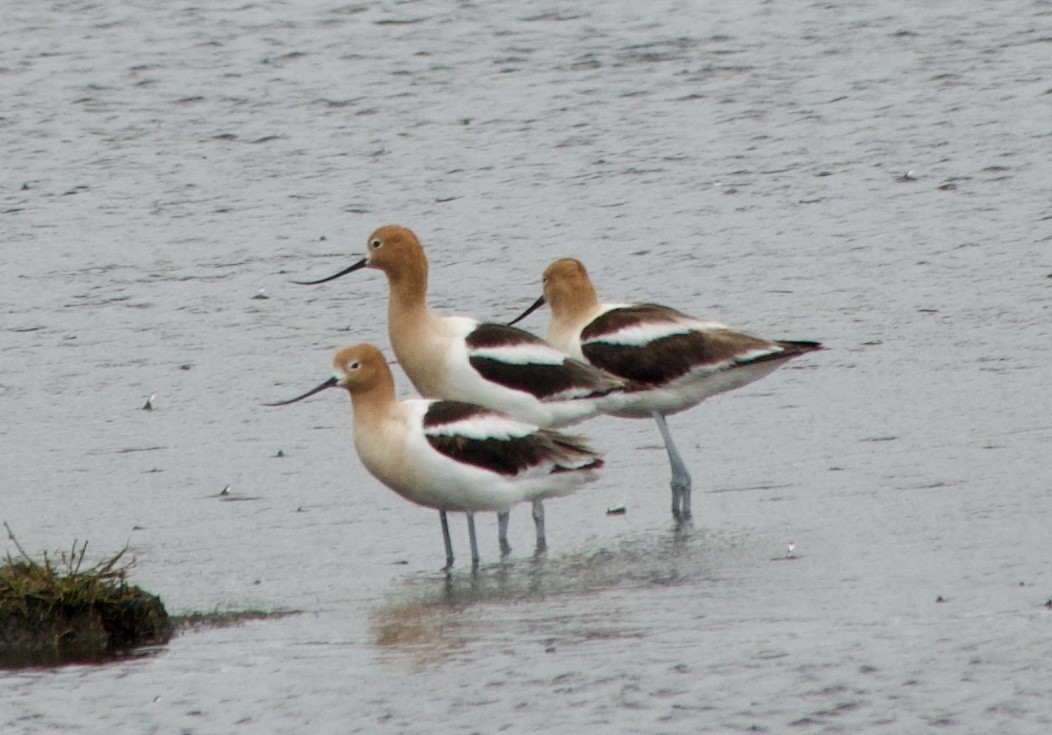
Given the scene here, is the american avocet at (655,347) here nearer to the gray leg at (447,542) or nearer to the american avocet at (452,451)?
the american avocet at (452,451)

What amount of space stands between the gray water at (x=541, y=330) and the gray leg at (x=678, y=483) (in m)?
0.10

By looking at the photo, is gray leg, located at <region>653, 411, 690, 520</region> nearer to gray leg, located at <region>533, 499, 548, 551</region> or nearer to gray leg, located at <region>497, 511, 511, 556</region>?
gray leg, located at <region>533, 499, 548, 551</region>

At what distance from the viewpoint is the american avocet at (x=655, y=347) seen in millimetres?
10711

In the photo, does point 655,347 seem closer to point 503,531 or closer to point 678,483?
point 678,483

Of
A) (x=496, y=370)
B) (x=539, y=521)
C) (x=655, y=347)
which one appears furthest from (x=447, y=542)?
(x=655, y=347)

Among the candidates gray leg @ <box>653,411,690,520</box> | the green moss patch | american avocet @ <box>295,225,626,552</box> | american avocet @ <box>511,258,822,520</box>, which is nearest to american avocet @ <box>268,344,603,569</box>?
gray leg @ <box>653,411,690,520</box>

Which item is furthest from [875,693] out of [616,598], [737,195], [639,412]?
[737,195]

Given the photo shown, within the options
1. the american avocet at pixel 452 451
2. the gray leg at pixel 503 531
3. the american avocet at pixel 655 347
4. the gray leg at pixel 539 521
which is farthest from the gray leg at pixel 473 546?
the american avocet at pixel 655 347

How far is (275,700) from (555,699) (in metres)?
0.90

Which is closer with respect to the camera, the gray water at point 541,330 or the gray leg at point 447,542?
the gray water at point 541,330

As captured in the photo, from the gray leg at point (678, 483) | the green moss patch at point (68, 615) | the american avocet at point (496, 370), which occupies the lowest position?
the green moss patch at point (68, 615)

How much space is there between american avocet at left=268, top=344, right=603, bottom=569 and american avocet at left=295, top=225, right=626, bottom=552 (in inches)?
29.2

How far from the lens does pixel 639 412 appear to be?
35.1 feet

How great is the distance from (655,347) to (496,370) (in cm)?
98
